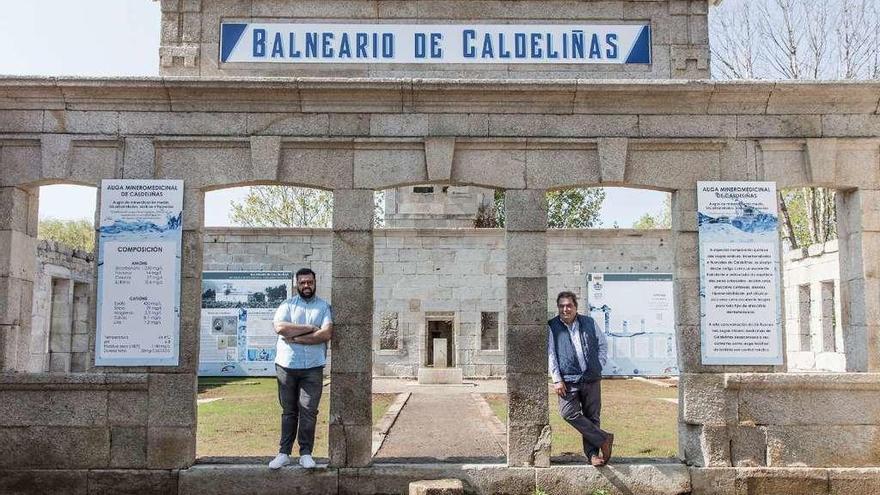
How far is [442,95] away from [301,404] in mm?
3489

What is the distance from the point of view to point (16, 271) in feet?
26.7

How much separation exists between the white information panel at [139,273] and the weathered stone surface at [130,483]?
1.10 metres

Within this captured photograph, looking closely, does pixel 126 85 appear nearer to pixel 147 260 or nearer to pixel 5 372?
pixel 147 260

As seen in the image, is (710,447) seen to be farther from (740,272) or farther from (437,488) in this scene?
(437,488)

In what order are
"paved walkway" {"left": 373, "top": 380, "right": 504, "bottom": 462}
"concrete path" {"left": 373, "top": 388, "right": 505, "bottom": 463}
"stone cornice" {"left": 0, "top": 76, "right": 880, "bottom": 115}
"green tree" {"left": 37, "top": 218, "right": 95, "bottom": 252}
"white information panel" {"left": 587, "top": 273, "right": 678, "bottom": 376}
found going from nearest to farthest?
"stone cornice" {"left": 0, "top": 76, "right": 880, "bottom": 115} < "concrete path" {"left": 373, "top": 388, "right": 505, "bottom": 463} < "paved walkway" {"left": 373, "top": 380, "right": 504, "bottom": 462} < "white information panel" {"left": 587, "top": 273, "right": 678, "bottom": 376} < "green tree" {"left": 37, "top": 218, "right": 95, "bottom": 252}

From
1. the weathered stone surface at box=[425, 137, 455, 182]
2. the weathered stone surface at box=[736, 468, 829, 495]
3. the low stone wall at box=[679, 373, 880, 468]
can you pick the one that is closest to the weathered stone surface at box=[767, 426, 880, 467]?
the low stone wall at box=[679, 373, 880, 468]

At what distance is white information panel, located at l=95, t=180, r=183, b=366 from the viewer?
7.96 meters

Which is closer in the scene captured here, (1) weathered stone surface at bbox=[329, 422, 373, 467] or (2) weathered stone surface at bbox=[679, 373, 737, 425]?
(1) weathered stone surface at bbox=[329, 422, 373, 467]

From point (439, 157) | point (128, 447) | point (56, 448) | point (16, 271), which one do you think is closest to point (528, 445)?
point (439, 157)

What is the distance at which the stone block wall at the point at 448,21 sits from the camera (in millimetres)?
8336

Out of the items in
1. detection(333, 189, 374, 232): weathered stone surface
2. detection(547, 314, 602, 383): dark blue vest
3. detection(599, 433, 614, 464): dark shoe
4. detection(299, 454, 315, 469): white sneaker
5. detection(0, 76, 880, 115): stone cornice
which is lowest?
detection(299, 454, 315, 469): white sneaker

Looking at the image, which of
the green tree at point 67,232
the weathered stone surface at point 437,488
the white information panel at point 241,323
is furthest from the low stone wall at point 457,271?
the green tree at point 67,232

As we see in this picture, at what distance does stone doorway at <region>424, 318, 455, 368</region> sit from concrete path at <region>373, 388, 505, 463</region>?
14.7 feet

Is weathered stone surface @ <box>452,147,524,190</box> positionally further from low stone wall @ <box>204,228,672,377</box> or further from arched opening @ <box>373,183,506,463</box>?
low stone wall @ <box>204,228,672,377</box>
